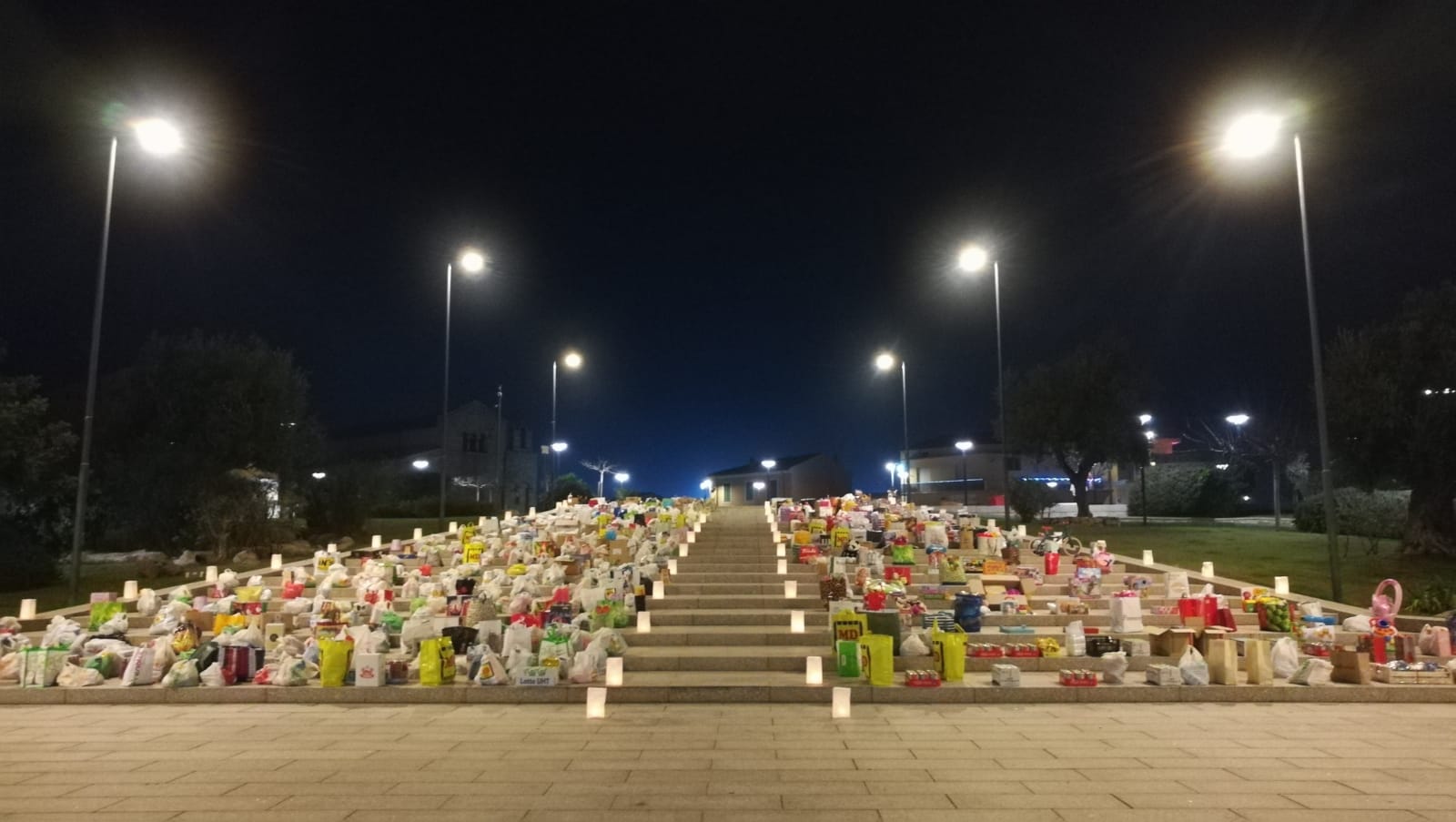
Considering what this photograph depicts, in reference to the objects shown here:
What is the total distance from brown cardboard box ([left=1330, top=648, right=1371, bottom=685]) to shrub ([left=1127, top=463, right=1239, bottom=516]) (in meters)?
32.8

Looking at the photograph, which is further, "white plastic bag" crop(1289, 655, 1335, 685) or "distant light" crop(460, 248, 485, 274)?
"distant light" crop(460, 248, 485, 274)

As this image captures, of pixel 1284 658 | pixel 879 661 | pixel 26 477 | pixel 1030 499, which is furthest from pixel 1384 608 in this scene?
pixel 1030 499

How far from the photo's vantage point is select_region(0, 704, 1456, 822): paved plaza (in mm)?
5473

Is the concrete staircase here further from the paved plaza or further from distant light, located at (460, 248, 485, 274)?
distant light, located at (460, 248, 485, 274)

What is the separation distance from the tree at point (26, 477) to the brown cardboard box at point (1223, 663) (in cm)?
2037

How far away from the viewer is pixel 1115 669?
909 cm

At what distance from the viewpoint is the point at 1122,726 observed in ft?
25.2

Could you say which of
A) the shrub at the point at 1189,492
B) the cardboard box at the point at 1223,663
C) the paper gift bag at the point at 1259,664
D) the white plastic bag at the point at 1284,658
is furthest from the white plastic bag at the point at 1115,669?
the shrub at the point at 1189,492

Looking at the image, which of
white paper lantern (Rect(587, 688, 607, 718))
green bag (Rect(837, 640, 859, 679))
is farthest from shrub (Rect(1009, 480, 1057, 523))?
white paper lantern (Rect(587, 688, 607, 718))

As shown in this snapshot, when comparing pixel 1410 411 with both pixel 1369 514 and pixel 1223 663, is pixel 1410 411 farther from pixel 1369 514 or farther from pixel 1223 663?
pixel 1223 663

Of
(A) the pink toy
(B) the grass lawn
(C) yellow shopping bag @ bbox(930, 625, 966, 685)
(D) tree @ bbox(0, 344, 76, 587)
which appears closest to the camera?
(C) yellow shopping bag @ bbox(930, 625, 966, 685)

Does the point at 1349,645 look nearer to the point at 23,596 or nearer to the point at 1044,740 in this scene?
the point at 1044,740

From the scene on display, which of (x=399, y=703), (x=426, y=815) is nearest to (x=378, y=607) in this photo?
(x=399, y=703)

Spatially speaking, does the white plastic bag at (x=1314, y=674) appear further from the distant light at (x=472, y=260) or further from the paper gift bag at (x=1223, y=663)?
the distant light at (x=472, y=260)
